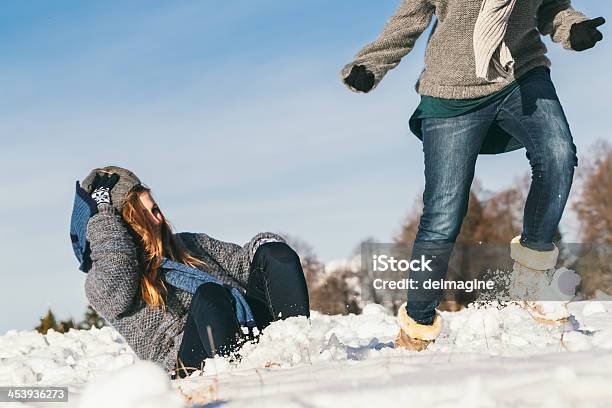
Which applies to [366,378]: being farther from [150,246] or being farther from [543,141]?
[150,246]

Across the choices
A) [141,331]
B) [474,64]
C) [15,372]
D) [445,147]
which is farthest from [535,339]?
[15,372]

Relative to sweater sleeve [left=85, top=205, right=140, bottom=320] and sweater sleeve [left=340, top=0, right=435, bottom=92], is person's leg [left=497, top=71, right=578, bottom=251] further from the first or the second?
sweater sleeve [left=85, top=205, right=140, bottom=320]

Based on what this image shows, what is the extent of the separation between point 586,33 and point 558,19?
20 centimetres

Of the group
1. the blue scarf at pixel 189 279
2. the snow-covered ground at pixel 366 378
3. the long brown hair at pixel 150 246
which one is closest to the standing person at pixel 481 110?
the snow-covered ground at pixel 366 378

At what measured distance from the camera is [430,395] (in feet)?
6.57

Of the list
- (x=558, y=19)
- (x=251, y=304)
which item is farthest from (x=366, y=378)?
(x=558, y=19)

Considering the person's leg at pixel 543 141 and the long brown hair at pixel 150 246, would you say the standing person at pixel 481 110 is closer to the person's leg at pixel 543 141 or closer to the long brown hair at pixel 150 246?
the person's leg at pixel 543 141

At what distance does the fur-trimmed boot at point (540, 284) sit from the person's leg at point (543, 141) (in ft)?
0.58

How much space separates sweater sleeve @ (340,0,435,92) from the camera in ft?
13.0

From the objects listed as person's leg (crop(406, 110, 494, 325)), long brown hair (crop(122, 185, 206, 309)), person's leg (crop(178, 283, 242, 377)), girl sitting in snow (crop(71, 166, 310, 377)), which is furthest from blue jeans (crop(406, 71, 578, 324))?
long brown hair (crop(122, 185, 206, 309))

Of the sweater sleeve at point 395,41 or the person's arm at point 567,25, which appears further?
the sweater sleeve at point 395,41

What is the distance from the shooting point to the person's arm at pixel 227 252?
4.26m

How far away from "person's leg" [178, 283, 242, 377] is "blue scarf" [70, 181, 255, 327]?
213 millimetres

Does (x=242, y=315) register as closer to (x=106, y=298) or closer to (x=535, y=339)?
(x=106, y=298)
